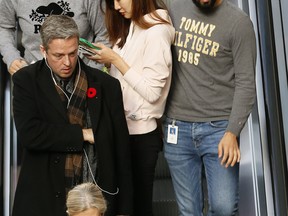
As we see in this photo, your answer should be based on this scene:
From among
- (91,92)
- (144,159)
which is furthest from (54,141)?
(144,159)

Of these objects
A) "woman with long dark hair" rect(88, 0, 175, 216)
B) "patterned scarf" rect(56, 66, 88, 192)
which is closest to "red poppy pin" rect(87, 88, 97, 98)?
"patterned scarf" rect(56, 66, 88, 192)

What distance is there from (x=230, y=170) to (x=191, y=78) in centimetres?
58

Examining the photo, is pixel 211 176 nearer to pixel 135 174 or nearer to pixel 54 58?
pixel 135 174

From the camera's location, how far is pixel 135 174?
468 cm

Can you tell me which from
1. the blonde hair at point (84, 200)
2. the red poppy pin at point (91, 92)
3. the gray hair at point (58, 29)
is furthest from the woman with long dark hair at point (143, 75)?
the blonde hair at point (84, 200)

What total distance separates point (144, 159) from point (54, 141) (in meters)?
0.64

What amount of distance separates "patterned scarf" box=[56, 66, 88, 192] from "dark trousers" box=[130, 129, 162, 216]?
424 mm

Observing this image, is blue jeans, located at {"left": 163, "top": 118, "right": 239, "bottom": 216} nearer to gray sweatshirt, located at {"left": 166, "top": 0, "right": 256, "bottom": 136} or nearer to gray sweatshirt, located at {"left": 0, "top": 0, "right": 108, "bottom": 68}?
gray sweatshirt, located at {"left": 166, "top": 0, "right": 256, "bottom": 136}

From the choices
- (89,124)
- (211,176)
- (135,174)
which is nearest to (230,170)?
(211,176)

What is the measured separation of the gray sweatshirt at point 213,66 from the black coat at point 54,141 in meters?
0.50

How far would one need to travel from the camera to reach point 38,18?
5094mm

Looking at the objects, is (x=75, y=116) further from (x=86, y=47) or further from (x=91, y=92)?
(x=86, y=47)

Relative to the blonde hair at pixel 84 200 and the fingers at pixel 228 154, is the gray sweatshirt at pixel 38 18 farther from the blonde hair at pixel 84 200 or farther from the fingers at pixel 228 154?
the blonde hair at pixel 84 200

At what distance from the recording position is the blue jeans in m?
4.63
